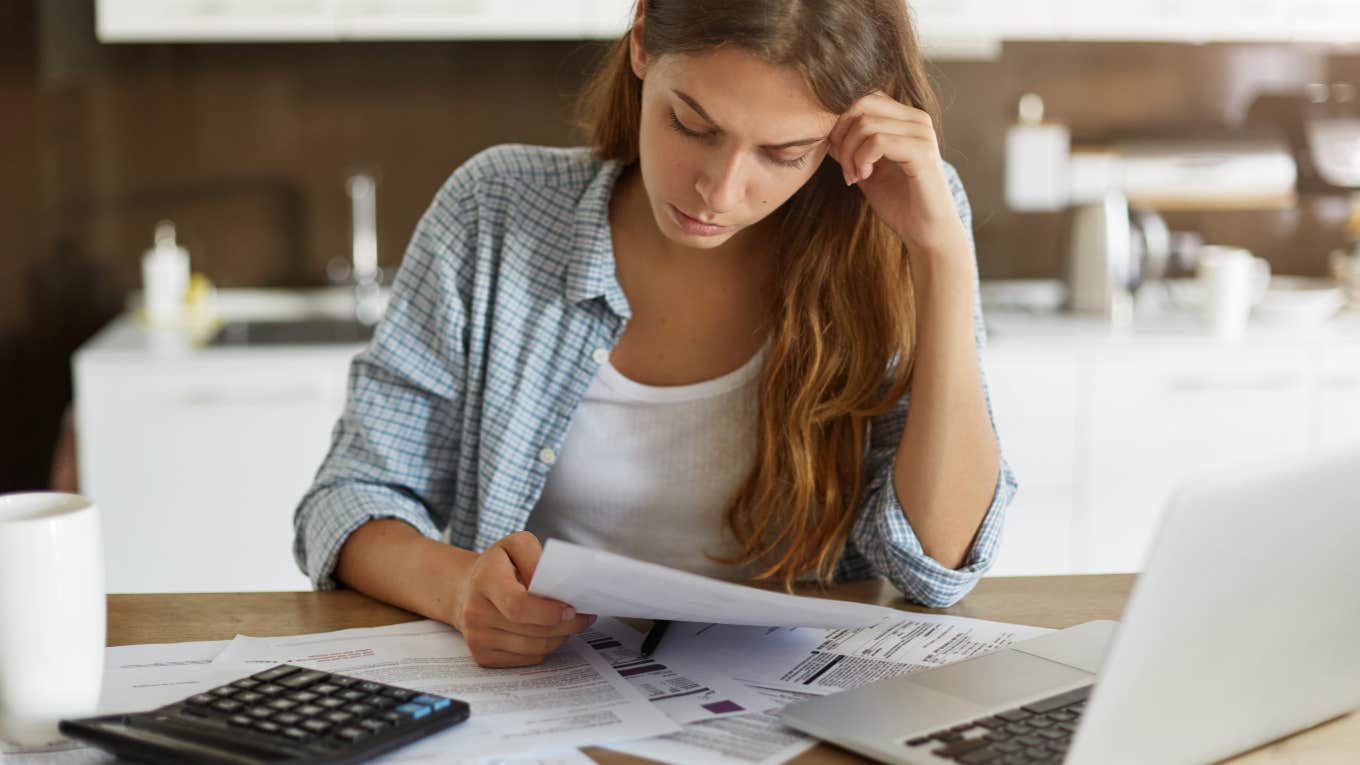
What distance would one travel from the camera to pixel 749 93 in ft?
3.69

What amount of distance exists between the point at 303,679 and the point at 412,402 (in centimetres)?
51

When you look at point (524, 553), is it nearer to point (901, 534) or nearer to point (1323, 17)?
point (901, 534)

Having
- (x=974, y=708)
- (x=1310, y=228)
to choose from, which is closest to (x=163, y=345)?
(x=974, y=708)

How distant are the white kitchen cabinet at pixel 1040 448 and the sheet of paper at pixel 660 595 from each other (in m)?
1.90

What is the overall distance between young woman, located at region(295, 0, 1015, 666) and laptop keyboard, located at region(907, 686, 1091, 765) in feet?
0.99

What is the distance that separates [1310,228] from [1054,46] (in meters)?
0.85

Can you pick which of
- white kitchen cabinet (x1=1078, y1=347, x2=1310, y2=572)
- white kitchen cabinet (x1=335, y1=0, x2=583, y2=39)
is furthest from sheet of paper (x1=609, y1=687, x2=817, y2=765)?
white kitchen cabinet (x1=335, y1=0, x2=583, y2=39)

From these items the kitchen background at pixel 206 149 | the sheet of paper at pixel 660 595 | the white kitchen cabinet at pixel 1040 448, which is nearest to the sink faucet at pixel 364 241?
the kitchen background at pixel 206 149

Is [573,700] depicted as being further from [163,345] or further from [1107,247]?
[1107,247]

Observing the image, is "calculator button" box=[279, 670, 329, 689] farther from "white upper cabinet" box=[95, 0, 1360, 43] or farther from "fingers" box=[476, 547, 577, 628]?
"white upper cabinet" box=[95, 0, 1360, 43]

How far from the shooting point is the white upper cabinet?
2.86m

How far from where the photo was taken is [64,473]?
290 cm

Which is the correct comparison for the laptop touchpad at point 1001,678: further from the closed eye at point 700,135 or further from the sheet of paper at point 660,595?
the closed eye at point 700,135

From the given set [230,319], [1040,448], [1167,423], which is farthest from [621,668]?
[230,319]
